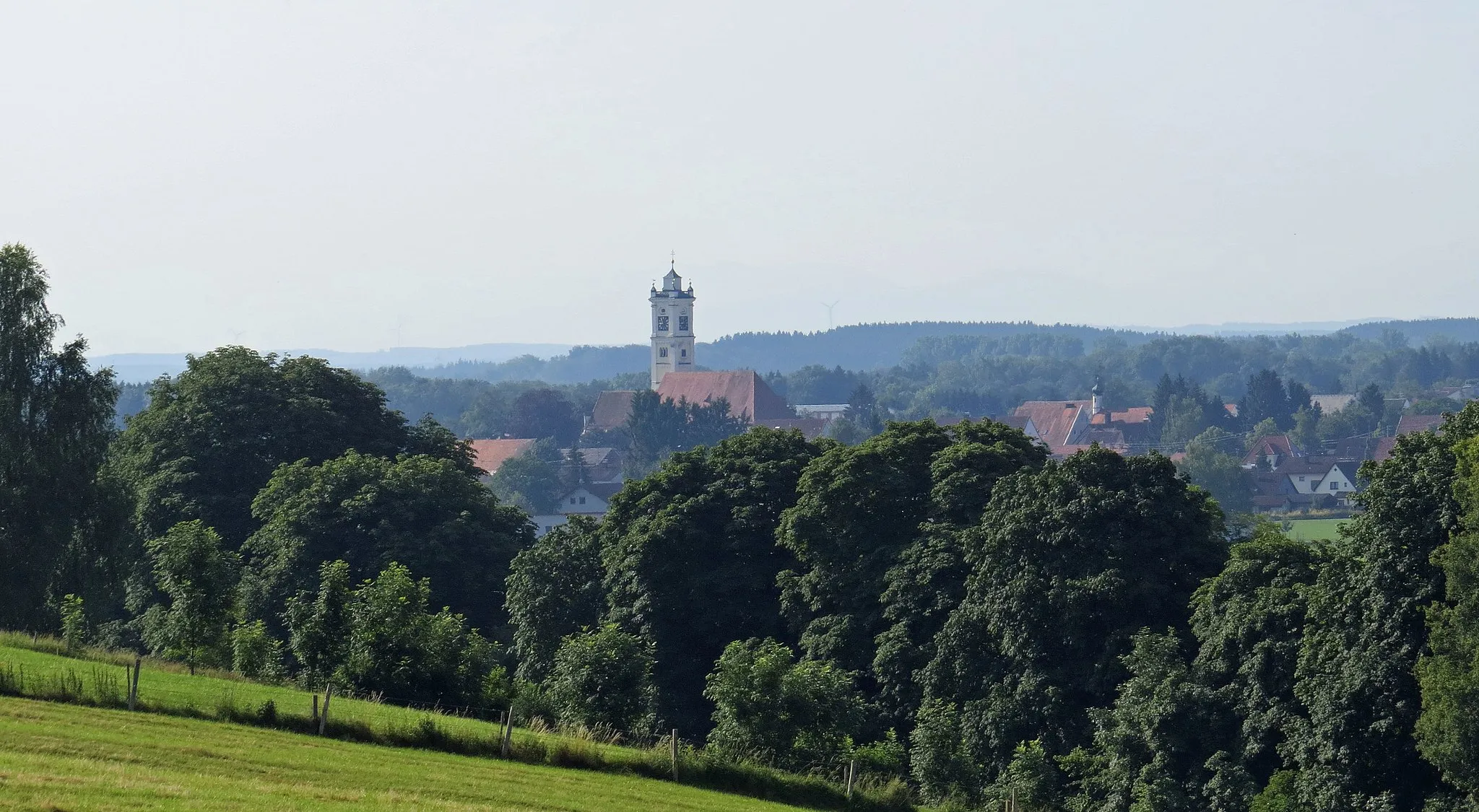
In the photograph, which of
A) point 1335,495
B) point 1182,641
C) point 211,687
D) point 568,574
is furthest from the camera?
point 1335,495

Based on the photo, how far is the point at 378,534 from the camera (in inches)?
2137

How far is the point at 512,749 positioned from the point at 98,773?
8.93m

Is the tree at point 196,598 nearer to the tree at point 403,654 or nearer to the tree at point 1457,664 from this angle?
the tree at point 403,654

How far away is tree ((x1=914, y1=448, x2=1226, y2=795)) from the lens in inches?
1575

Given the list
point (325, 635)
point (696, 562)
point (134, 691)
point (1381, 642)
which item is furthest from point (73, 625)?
point (1381, 642)

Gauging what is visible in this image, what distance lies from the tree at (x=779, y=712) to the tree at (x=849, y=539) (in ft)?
29.2

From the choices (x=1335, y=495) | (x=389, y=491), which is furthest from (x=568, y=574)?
(x=1335, y=495)

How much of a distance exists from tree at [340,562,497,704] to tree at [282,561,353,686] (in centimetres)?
29

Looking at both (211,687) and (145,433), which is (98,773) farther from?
(145,433)

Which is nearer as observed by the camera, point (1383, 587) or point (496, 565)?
point (1383, 587)

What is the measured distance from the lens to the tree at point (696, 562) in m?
48.7

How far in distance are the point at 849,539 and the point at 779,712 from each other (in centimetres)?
1252

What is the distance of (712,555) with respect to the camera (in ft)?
167

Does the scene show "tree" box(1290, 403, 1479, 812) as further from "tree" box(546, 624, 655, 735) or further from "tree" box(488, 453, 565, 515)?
"tree" box(488, 453, 565, 515)
